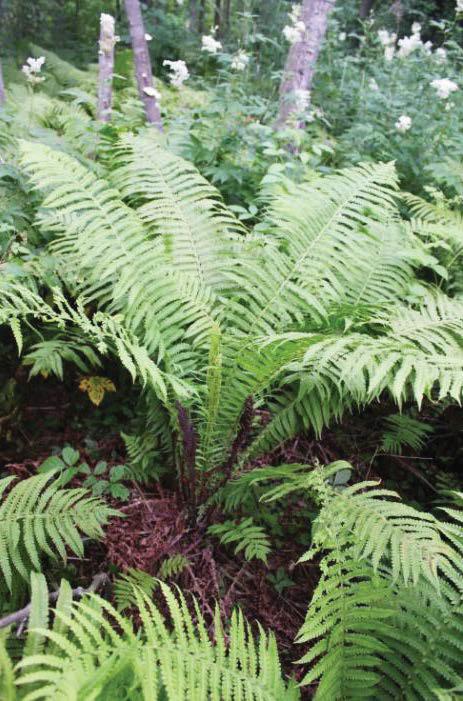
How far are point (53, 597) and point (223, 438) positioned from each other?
74cm

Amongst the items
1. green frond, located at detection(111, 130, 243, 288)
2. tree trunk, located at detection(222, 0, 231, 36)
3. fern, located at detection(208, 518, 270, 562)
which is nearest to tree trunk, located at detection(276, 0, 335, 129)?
green frond, located at detection(111, 130, 243, 288)

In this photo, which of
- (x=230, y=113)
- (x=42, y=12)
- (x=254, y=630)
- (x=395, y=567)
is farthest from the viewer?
(x=42, y=12)

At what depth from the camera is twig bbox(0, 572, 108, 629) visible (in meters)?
1.20

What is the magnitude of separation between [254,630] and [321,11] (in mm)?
4104

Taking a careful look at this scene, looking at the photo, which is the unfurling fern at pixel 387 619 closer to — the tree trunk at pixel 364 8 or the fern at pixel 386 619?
the fern at pixel 386 619

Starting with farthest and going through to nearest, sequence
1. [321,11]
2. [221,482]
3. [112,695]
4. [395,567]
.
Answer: [321,11] < [221,482] < [395,567] < [112,695]

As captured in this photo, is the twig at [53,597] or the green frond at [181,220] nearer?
the twig at [53,597]

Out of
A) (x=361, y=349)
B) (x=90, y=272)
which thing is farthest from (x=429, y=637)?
(x=90, y=272)

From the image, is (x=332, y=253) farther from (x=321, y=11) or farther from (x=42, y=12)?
(x=42, y=12)

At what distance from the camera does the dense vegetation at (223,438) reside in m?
1.22

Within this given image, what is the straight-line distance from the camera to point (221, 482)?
1736 mm

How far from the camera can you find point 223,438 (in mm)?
1813

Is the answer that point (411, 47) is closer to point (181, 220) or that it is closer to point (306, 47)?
point (306, 47)

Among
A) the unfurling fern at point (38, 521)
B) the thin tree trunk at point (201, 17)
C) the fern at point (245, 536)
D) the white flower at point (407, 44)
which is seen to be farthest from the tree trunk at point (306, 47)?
the thin tree trunk at point (201, 17)
